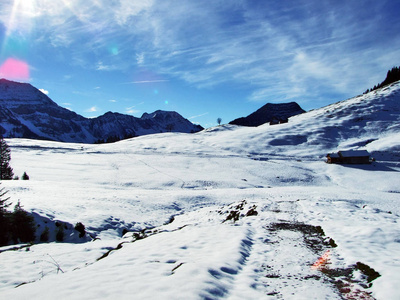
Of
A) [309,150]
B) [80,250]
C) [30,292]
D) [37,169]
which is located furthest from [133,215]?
[309,150]

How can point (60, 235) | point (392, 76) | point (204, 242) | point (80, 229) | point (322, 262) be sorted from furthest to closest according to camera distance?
1. point (392, 76)
2. point (80, 229)
3. point (60, 235)
4. point (204, 242)
5. point (322, 262)

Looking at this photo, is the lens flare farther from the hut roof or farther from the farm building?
the hut roof

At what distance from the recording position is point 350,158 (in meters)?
62.0

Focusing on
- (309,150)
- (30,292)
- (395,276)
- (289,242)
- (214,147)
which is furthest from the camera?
(214,147)

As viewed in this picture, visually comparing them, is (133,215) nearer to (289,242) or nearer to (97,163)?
(289,242)

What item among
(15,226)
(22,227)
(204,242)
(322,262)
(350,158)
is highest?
(350,158)

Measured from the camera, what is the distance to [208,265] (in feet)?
24.4

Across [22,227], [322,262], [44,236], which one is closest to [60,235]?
[44,236]

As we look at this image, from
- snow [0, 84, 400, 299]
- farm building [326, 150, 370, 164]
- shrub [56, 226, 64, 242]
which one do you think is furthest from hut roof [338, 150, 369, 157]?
shrub [56, 226, 64, 242]

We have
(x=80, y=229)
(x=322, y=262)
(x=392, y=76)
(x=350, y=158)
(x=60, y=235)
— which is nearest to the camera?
(x=322, y=262)

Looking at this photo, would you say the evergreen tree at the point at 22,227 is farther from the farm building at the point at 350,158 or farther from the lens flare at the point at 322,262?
the farm building at the point at 350,158

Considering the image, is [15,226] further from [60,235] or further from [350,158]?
[350,158]

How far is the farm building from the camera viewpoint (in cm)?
6150

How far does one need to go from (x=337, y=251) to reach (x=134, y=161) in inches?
2239
